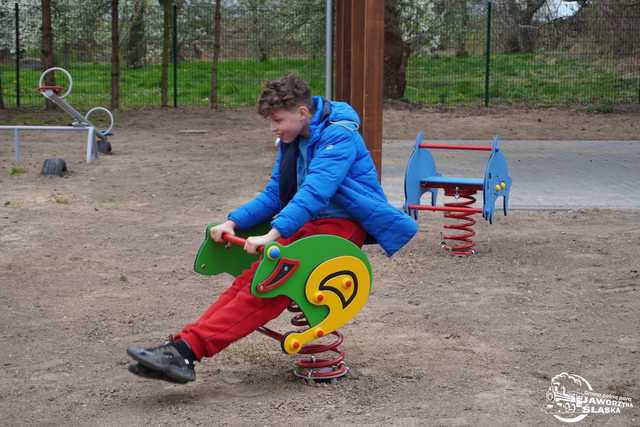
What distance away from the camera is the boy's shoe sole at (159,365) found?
3797mm

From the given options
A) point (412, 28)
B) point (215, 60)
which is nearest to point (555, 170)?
point (215, 60)

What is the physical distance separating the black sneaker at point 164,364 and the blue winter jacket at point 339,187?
655 mm

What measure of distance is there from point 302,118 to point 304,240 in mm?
518

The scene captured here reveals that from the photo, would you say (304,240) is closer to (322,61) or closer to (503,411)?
(503,411)

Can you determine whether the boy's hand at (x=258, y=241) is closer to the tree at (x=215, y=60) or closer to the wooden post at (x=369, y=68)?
the wooden post at (x=369, y=68)

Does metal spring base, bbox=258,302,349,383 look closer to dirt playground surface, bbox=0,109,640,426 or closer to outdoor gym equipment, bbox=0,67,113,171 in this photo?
dirt playground surface, bbox=0,109,640,426

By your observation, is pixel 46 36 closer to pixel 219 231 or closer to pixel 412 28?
pixel 412 28

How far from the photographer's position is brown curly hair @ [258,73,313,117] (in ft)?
13.1

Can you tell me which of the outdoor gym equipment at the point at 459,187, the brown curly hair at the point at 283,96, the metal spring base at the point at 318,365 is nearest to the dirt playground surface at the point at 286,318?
the metal spring base at the point at 318,365

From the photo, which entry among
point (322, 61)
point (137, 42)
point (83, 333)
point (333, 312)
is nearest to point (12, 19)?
point (137, 42)

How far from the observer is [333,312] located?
13.4 ft

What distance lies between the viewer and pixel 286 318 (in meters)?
5.32

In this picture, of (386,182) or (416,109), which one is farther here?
(416,109)

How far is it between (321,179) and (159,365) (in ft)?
3.24
